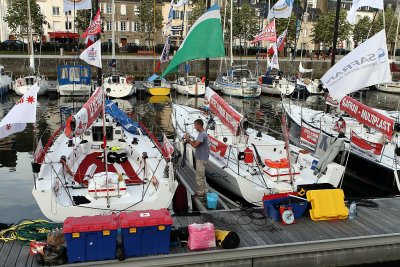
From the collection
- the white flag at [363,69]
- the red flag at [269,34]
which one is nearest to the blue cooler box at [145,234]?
the white flag at [363,69]

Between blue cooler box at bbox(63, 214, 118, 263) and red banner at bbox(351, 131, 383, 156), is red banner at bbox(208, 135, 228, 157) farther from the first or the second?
blue cooler box at bbox(63, 214, 118, 263)

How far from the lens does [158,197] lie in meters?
8.92

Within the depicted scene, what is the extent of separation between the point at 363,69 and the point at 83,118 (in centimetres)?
702

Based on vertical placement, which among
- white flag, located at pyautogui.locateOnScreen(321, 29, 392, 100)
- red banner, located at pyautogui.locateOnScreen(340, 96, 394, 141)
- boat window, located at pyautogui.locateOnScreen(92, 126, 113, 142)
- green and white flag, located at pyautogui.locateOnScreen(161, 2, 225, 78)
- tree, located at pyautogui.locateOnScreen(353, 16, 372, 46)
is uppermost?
tree, located at pyautogui.locateOnScreen(353, 16, 372, 46)

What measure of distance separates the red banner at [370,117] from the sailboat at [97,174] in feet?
20.6

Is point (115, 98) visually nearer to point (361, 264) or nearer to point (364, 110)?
point (364, 110)

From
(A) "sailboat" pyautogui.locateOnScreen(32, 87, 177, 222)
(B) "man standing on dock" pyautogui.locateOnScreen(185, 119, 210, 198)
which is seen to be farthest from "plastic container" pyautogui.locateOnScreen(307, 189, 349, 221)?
(A) "sailboat" pyautogui.locateOnScreen(32, 87, 177, 222)

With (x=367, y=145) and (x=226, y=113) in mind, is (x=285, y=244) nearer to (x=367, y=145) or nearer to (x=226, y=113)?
(x=226, y=113)

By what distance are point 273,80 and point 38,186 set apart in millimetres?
30742

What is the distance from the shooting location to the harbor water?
483 inches

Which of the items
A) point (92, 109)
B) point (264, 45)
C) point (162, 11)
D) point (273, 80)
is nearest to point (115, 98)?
point (273, 80)

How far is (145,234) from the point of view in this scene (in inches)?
281

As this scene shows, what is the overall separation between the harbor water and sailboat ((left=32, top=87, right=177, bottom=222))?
6.56ft

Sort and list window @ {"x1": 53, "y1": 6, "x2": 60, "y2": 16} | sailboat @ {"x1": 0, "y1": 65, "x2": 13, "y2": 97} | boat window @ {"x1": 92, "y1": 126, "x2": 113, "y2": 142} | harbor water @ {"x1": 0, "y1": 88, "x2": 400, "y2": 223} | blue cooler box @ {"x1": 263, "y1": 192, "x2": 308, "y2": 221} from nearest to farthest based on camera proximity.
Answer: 1. blue cooler box @ {"x1": 263, "y1": 192, "x2": 308, "y2": 221}
2. harbor water @ {"x1": 0, "y1": 88, "x2": 400, "y2": 223}
3. boat window @ {"x1": 92, "y1": 126, "x2": 113, "y2": 142}
4. sailboat @ {"x1": 0, "y1": 65, "x2": 13, "y2": 97}
5. window @ {"x1": 53, "y1": 6, "x2": 60, "y2": 16}
